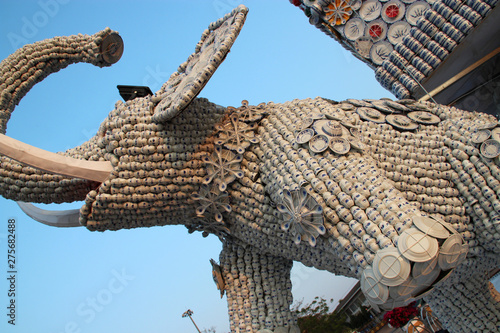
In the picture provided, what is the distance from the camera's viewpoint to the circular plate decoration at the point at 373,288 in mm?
2945

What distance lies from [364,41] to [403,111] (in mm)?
1322

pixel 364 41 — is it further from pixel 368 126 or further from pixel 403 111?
pixel 368 126

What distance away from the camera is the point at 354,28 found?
17.4 ft

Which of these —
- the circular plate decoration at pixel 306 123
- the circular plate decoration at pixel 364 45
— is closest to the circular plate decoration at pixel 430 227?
the circular plate decoration at pixel 306 123

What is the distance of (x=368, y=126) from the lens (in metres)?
3.99

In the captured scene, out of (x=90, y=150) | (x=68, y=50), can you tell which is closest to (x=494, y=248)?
(x=90, y=150)

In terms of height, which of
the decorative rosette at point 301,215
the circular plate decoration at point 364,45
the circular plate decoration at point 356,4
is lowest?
the decorative rosette at point 301,215

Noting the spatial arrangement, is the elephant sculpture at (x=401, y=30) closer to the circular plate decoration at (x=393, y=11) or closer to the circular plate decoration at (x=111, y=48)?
the circular plate decoration at (x=393, y=11)

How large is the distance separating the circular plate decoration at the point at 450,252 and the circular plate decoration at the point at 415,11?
279 cm

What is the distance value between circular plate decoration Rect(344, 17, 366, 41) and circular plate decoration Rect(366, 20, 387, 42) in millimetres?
76

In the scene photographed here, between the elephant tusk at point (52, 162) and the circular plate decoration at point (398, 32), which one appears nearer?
the elephant tusk at point (52, 162)

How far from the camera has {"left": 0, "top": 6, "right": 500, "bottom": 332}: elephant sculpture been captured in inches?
129

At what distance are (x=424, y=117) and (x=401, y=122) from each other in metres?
0.24

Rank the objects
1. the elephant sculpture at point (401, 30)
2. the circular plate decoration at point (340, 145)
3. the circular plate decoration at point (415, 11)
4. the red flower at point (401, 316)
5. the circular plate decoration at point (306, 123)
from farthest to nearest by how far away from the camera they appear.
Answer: the red flower at point (401, 316), the circular plate decoration at point (415, 11), the elephant sculpture at point (401, 30), the circular plate decoration at point (306, 123), the circular plate decoration at point (340, 145)
